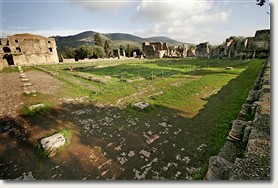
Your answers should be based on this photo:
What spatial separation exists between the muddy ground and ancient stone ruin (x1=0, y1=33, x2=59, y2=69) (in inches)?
1479

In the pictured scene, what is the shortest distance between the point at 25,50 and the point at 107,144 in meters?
44.3

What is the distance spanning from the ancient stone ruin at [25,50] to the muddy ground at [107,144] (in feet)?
123

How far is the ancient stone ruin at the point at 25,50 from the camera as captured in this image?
3513cm

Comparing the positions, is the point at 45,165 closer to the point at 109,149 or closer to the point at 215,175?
the point at 109,149

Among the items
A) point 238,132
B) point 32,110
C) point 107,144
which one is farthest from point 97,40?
point 238,132

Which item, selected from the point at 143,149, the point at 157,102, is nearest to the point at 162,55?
the point at 157,102

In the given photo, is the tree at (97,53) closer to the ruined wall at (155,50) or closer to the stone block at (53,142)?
the ruined wall at (155,50)

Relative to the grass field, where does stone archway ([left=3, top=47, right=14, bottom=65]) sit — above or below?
above

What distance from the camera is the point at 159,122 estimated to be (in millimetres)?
5914

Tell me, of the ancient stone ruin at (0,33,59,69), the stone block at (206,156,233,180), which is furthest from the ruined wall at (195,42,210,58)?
the stone block at (206,156,233,180)

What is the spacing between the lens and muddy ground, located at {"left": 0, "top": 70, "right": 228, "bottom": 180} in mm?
3508

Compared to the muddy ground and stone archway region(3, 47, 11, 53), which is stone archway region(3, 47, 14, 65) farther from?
the muddy ground

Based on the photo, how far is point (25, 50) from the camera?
37.3 meters

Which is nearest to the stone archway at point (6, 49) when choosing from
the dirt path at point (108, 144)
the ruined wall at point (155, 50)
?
the dirt path at point (108, 144)
